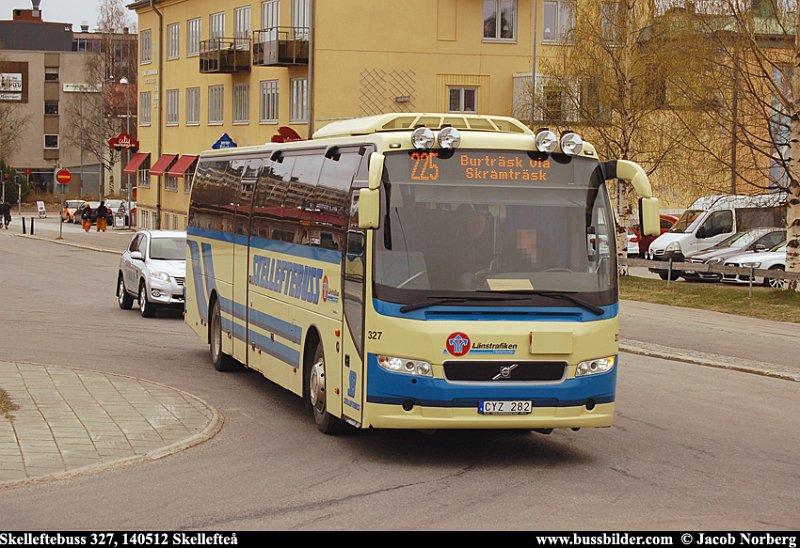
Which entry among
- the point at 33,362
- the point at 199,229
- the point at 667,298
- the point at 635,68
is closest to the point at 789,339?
the point at 667,298

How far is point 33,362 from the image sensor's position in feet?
56.7

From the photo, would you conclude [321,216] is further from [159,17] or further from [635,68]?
[159,17]

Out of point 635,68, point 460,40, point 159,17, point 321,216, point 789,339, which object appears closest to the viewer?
point 321,216

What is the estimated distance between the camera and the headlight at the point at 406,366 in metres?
11.0

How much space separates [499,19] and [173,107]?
70.8 ft

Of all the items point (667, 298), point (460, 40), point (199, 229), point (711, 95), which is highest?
point (460, 40)

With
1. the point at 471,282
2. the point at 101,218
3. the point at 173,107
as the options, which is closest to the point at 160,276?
the point at 471,282

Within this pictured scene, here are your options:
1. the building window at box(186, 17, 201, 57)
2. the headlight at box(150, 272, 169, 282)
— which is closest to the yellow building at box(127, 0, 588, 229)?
the building window at box(186, 17, 201, 57)

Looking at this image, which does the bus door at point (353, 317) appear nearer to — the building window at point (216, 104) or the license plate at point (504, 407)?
the license plate at point (504, 407)

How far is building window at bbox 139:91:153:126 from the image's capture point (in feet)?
236

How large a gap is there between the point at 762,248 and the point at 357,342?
1138 inches

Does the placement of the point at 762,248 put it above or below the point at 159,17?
below

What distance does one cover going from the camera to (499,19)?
52531mm

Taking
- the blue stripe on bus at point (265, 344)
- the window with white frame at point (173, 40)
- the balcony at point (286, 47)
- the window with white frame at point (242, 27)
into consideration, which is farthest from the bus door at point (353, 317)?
the window with white frame at point (173, 40)
